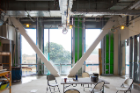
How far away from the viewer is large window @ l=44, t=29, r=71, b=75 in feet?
28.2

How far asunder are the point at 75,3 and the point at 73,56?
416 centimetres

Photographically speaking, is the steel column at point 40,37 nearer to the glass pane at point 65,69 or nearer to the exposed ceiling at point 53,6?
the glass pane at point 65,69

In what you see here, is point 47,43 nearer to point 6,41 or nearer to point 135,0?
point 6,41

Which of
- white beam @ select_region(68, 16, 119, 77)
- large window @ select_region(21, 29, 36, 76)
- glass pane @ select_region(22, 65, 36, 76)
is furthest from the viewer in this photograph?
large window @ select_region(21, 29, 36, 76)

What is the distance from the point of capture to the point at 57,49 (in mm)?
8594

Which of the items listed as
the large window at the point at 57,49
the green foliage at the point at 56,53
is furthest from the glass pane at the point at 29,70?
the green foliage at the point at 56,53

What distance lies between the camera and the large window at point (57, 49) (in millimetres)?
8594

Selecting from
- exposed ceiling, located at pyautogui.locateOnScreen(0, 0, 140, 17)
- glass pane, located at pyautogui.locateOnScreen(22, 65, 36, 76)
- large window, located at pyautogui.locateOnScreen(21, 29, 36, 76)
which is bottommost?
glass pane, located at pyautogui.locateOnScreen(22, 65, 36, 76)

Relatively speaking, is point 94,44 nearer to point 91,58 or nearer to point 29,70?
point 91,58

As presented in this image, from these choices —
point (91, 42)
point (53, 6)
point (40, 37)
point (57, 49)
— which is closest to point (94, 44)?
point (91, 42)

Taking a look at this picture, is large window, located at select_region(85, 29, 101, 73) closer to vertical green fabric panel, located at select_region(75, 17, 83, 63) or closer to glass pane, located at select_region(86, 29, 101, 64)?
glass pane, located at select_region(86, 29, 101, 64)

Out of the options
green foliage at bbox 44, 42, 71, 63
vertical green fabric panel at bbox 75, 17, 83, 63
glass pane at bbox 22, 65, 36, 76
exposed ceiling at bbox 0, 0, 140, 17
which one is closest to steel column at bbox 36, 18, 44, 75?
glass pane at bbox 22, 65, 36, 76

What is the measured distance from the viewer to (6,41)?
300 inches

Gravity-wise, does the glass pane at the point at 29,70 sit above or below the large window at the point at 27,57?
below
